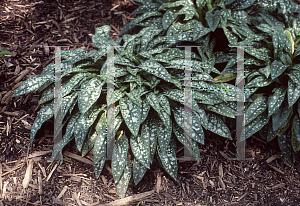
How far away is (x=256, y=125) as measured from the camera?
109 inches

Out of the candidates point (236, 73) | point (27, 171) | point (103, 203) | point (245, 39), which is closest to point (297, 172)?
point (236, 73)

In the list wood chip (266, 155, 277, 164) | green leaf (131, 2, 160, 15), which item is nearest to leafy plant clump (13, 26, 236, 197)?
wood chip (266, 155, 277, 164)

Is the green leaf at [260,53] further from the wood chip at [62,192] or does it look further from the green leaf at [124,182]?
the wood chip at [62,192]

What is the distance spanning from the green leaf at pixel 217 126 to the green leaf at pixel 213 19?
3.17 feet

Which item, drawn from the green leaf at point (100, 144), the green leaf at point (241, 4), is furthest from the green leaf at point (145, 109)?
the green leaf at point (241, 4)

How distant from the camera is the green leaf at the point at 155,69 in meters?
2.56

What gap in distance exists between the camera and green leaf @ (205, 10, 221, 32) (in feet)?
9.83

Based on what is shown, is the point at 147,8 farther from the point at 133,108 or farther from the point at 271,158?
the point at 271,158

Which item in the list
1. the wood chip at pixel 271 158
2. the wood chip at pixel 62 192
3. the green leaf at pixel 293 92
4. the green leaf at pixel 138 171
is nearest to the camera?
the wood chip at pixel 62 192

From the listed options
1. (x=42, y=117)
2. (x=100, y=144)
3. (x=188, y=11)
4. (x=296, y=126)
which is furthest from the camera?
(x=188, y=11)

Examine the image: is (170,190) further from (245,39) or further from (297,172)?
(245,39)

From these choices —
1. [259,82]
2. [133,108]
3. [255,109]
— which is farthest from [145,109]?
[259,82]

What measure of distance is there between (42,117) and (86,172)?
67 centimetres

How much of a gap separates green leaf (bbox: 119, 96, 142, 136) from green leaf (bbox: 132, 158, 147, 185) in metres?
0.33
